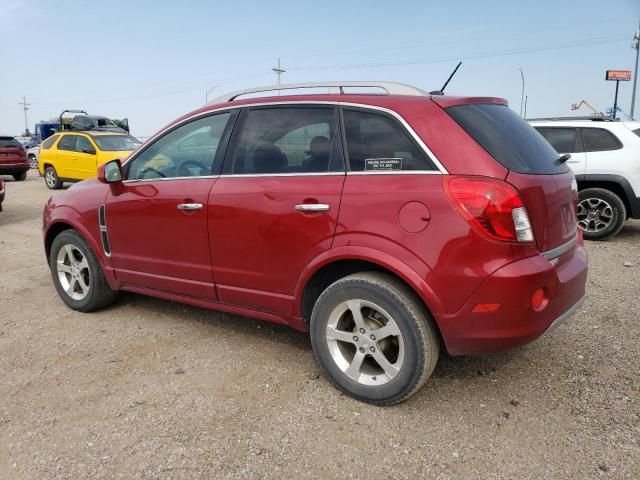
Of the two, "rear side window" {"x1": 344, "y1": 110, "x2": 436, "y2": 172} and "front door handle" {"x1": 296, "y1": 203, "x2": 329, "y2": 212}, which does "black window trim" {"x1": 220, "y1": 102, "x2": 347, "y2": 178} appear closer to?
"rear side window" {"x1": 344, "y1": 110, "x2": 436, "y2": 172}

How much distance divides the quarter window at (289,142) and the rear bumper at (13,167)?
1752cm

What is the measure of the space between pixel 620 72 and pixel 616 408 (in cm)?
4230

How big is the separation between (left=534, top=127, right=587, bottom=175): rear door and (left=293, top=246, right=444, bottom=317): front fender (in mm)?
5796

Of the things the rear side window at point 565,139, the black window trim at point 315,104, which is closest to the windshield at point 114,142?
the rear side window at point 565,139

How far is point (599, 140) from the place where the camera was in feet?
24.4

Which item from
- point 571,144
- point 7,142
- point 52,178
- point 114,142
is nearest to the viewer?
point 571,144

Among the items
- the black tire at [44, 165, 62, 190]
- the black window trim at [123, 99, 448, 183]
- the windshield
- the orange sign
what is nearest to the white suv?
the black window trim at [123, 99, 448, 183]

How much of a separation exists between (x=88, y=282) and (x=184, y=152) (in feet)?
5.37

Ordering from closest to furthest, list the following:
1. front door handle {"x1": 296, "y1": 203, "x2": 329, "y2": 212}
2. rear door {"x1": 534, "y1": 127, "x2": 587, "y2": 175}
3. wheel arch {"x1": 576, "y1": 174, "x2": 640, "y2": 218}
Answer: front door handle {"x1": 296, "y1": 203, "x2": 329, "y2": 212} → wheel arch {"x1": 576, "y1": 174, "x2": 640, "y2": 218} → rear door {"x1": 534, "y1": 127, "x2": 587, "y2": 175}

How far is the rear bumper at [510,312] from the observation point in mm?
2486

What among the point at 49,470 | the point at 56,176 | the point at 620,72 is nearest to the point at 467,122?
the point at 49,470

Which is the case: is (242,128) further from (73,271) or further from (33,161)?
(33,161)

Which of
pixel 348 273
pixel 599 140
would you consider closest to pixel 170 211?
pixel 348 273

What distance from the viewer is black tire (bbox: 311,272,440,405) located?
2.69 metres
